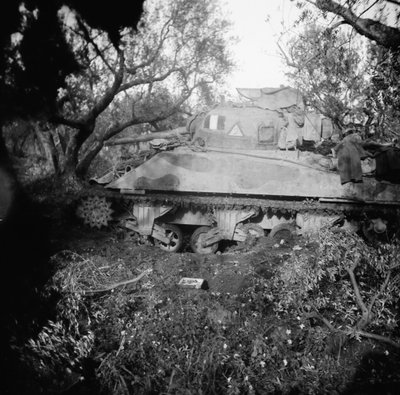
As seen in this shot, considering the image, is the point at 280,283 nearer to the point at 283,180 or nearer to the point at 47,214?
the point at 283,180

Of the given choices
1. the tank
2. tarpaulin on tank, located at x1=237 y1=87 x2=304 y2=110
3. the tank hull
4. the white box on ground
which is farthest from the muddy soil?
tarpaulin on tank, located at x1=237 y1=87 x2=304 y2=110

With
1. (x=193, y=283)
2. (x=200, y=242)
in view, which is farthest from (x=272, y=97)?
(x=193, y=283)

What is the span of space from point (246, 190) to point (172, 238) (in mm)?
2340

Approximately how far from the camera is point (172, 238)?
9.27 m

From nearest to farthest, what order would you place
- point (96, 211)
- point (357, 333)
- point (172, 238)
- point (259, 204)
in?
point (357, 333) < point (259, 204) < point (96, 211) < point (172, 238)

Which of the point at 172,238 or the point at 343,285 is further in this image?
the point at 172,238

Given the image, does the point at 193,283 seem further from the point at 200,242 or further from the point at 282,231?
the point at 282,231

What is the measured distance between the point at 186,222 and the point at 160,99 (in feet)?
50.8

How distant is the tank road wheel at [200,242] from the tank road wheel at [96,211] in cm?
218

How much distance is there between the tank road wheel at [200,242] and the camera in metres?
9.05

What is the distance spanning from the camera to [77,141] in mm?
15836

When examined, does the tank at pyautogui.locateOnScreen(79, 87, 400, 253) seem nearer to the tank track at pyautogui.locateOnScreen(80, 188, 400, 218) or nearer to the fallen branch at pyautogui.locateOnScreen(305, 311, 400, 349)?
the tank track at pyautogui.locateOnScreen(80, 188, 400, 218)

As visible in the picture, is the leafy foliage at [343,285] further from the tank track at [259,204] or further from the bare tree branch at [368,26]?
the bare tree branch at [368,26]

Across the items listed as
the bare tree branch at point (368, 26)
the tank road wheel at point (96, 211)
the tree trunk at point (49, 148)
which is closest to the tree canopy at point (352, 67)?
the bare tree branch at point (368, 26)
